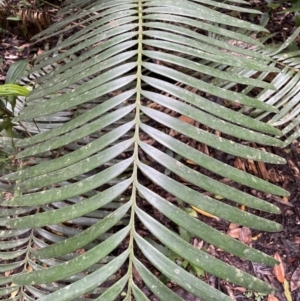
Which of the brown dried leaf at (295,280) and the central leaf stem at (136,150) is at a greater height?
the central leaf stem at (136,150)

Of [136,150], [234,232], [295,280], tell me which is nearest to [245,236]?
[234,232]

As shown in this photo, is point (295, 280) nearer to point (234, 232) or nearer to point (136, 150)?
point (234, 232)

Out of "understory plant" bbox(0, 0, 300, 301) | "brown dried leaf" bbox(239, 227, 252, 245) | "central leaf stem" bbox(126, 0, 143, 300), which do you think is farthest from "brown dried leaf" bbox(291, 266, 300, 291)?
"central leaf stem" bbox(126, 0, 143, 300)

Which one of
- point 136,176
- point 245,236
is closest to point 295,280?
point 245,236

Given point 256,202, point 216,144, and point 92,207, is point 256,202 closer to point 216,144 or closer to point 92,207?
point 216,144

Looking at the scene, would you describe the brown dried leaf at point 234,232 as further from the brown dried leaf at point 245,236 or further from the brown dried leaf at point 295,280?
the brown dried leaf at point 295,280

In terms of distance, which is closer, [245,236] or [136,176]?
[136,176]

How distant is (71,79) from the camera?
0.93 meters

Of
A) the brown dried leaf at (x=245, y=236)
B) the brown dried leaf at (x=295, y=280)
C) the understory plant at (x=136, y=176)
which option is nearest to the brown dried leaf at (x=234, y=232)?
the brown dried leaf at (x=245, y=236)

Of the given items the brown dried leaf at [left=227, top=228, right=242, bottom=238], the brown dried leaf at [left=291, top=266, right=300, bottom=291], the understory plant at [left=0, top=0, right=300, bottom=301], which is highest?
the understory plant at [left=0, top=0, right=300, bottom=301]

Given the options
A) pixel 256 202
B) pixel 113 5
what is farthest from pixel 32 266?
pixel 113 5

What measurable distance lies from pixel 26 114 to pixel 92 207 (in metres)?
0.31

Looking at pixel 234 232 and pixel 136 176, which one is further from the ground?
pixel 136 176

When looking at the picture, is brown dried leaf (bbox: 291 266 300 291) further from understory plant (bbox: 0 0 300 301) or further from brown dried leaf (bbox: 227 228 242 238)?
understory plant (bbox: 0 0 300 301)
